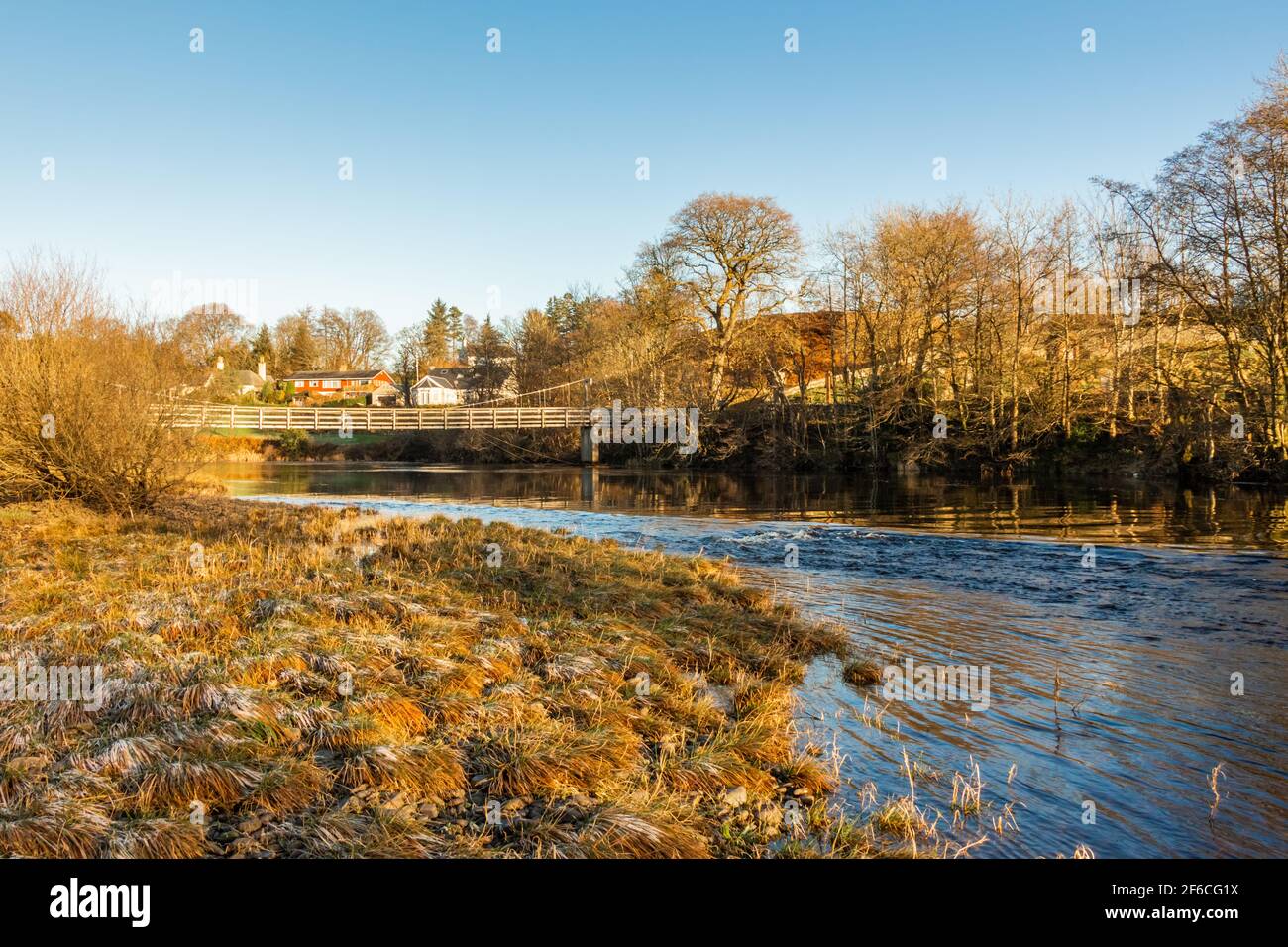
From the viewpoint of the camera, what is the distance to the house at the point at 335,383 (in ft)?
326

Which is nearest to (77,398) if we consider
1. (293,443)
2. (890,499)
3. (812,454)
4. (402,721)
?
Result: (402,721)

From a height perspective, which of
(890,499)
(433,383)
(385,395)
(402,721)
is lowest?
(402,721)

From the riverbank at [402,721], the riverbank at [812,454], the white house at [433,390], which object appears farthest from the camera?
the white house at [433,390]

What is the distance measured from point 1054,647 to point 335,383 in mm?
103307

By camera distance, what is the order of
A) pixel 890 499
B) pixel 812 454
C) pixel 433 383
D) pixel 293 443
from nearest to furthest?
1. pixel 890 499
2. pixel 812 454
3. pixel 293 443
4. pixel 433 383

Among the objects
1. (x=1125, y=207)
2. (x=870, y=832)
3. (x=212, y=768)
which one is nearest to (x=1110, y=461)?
(x=1125, y=207)

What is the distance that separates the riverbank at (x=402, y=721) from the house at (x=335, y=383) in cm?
9480

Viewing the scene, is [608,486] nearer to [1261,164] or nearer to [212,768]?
[1261,164]

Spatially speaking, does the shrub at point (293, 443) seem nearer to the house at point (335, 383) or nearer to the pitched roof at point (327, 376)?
the house at point (335, 383)

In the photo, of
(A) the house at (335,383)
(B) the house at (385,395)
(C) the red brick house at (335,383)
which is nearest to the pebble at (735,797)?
(B) the house at (385,395)

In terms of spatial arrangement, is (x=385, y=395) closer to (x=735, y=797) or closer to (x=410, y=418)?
(x=410, y=418)

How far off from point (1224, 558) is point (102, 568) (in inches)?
698

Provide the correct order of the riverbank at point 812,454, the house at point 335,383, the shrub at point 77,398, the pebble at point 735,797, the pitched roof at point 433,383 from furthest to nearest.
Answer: the house at point 335,383, the pitched roof at point 433,383, the riverbank at point 812,454, the shrub at point 77,398, the pebble at point 735,797

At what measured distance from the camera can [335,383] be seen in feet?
332
